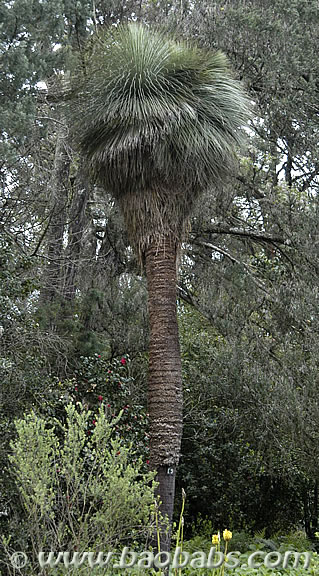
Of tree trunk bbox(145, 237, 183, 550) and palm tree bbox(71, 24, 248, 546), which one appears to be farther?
palm tree bbox(71, 24, 248, 546)

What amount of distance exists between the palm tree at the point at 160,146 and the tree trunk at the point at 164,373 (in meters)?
0.01

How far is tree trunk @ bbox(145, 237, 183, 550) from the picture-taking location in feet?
21.2

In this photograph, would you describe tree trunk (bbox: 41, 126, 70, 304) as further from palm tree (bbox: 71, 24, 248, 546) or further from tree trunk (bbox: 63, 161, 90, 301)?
palm tree (bbox: 71, 24, 248, 546)

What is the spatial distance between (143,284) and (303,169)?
10.2 feet

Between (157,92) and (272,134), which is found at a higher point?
(272,134)

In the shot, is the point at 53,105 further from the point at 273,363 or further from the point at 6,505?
the point at 6,505

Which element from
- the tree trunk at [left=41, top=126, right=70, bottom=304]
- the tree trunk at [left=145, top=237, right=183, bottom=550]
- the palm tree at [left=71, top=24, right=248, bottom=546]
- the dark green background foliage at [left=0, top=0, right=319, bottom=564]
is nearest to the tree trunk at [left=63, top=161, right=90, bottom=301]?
the dark green background foliage at [left=0, top=0, right=319, bottom=564]

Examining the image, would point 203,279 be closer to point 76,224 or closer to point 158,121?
point 76,224

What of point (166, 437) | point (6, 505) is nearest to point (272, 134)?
point (166, 437)

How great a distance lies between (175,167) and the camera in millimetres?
6840

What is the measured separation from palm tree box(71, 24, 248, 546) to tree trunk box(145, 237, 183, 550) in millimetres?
10

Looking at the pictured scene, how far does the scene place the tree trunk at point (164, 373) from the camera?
6.45 meters

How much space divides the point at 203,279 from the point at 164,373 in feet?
13.4

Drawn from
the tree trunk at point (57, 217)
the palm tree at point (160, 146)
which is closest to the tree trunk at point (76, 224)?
the tree trunk at point (57, 217)
